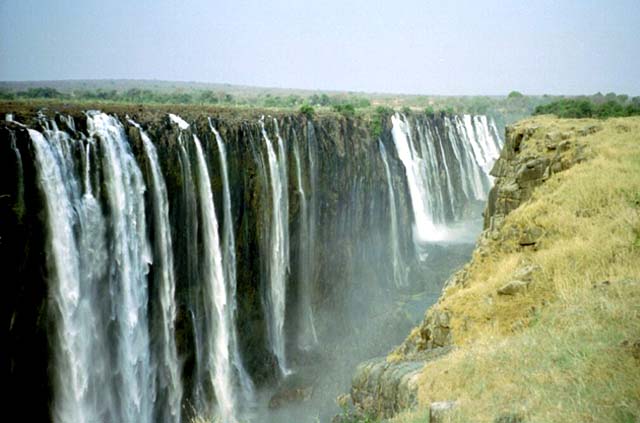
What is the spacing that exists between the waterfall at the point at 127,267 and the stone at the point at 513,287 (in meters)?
12.1

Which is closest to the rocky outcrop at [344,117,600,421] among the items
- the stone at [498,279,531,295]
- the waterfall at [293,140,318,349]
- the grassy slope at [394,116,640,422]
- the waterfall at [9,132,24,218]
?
the stone at [498,279,531,295]

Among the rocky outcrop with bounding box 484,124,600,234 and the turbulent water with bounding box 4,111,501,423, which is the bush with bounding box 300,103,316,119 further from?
the rocky outcrop with bounding box 484,124,600,234

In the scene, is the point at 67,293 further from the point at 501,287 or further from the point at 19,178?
the point at 501,287

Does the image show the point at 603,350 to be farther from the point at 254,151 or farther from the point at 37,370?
the point at 254,151

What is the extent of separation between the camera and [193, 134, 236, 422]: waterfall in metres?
21.0

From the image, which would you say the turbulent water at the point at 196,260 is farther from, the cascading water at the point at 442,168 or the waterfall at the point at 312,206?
the cascading water at the point at 442,168

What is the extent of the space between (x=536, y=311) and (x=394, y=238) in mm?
27386

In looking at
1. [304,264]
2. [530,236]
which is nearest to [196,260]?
[304,264]

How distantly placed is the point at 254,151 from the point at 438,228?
25169mm

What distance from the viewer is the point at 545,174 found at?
16.6m

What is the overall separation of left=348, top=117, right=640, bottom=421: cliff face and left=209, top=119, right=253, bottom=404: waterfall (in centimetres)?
1081

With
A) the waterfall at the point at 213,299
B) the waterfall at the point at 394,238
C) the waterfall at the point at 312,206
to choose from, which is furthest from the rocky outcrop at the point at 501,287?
the waterfall at the point at 394,238

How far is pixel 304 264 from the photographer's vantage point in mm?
28266

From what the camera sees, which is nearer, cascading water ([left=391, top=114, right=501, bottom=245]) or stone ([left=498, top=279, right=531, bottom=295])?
stone ([left=498, top=279, right=531, bottom=295])
